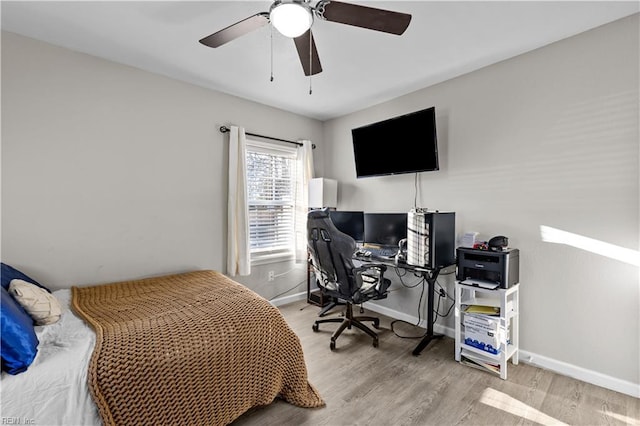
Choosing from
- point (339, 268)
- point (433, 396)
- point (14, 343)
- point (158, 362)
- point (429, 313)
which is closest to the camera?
point (14, 343)

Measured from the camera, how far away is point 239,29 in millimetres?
1680

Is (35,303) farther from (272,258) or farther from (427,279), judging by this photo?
(427,279)

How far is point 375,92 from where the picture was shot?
3.12 metres

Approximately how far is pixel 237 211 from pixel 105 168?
47.6 inches

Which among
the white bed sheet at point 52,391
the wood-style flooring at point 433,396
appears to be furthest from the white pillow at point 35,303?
the wood-style flooring at point 433,396

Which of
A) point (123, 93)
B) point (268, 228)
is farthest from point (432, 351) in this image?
point (123, 93)

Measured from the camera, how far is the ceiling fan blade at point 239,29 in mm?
1586

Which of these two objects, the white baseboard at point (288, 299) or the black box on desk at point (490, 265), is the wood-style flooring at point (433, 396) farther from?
the white baseboard at point (288, 299)

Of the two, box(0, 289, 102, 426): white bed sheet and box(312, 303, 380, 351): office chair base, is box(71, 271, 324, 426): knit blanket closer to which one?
box(0, 289, 102, 426): white bed sheet

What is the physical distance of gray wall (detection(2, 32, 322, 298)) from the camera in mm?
2116

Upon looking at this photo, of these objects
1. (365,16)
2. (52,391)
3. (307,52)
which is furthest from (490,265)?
(52,391)

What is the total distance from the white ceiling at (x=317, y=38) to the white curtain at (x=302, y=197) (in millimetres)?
990

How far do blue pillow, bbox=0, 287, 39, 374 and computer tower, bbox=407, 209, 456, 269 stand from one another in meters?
2.41

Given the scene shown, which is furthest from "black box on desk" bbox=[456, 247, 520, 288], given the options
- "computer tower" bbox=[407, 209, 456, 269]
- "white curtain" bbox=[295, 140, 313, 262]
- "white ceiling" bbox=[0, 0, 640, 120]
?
"white curtain" bbox=[295, 140, 313, 262]
